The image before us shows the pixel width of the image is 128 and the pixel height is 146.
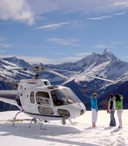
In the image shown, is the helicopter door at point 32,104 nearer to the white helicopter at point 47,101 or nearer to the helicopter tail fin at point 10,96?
the white helicopter at point 47,101

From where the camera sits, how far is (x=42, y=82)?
620 inches

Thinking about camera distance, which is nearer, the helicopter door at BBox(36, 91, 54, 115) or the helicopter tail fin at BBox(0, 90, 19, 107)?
the helicopter door at BBox(36, 91, 54, 115)

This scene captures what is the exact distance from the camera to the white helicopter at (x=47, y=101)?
14070 mm

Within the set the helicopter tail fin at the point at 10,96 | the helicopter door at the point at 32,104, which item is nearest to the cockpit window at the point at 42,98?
the helicopter door at the point at 32,104

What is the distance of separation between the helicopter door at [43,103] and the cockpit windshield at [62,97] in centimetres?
40

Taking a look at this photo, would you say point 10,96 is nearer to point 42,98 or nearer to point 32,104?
point 32,104

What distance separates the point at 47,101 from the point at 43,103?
34 cm

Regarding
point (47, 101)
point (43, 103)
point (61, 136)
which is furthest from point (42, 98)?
point (61, 136)

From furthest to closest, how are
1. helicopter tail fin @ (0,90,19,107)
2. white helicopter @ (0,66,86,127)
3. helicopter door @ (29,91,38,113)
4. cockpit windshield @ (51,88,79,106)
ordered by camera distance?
1. helicopter tail fin @ (0,90,19,107)
2. helicopter door @ (29,91,38,113)
3. cockpit windshield @ (51,88,79,106)
4. white helicopter @ (0,66,86,127)

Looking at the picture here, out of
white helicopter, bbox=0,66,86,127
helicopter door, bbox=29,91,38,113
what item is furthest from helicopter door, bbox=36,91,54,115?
helicopter door, bbox=29,91,38,113

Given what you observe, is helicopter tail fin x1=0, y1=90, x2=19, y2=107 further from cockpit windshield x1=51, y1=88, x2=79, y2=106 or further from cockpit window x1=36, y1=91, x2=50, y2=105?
cockpit windshield x1=51, y1=88, x2=79, y2=106

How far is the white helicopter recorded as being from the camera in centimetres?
1407

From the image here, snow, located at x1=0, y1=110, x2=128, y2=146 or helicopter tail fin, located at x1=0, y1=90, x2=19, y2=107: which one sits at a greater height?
helicopter tail fin, located at x1=0, y1=90, x2=19, y2=107

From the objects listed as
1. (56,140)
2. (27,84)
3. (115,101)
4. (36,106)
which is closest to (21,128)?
(36,106)
